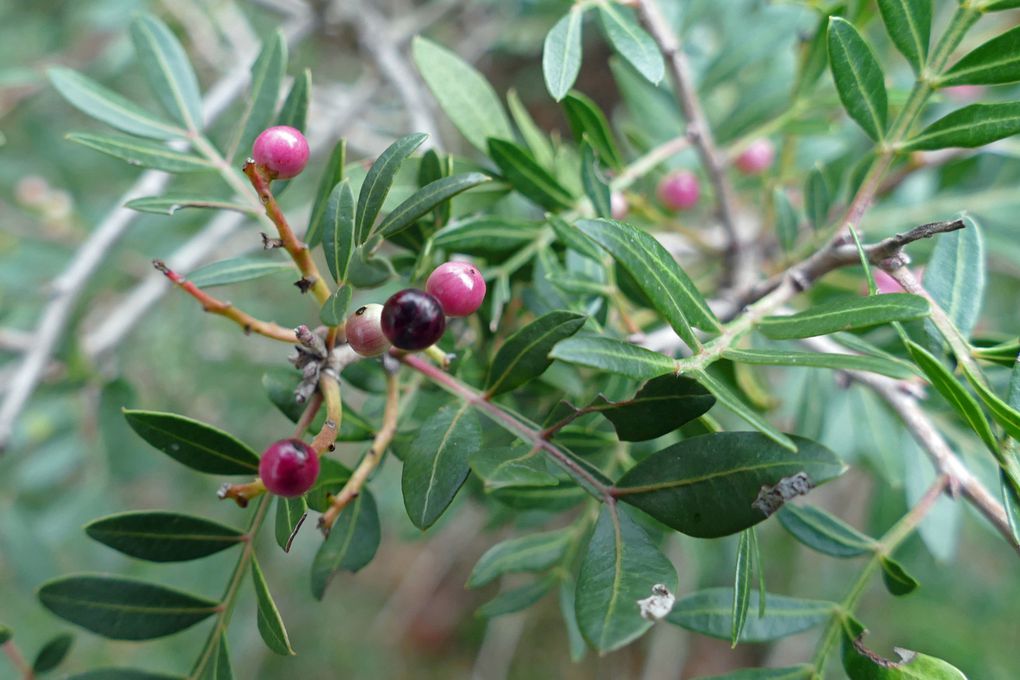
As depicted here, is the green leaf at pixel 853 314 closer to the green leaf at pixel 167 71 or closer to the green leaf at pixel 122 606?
the green leaf at pixel 122 606

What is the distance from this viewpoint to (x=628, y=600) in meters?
0.36

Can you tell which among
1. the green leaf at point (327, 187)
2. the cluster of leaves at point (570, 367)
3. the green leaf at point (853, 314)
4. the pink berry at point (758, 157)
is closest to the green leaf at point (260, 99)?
the cluster of leaves at point (570, 367)

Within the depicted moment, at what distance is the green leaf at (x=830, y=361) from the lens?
36 cm

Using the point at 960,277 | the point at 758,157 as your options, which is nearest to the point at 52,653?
the point at 960,277

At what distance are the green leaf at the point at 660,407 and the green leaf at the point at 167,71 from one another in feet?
1.51

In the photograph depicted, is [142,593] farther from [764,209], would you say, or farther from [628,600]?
[764,209]

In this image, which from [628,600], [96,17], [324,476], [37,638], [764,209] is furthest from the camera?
[37,638]

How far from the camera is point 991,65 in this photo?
471 millimetres

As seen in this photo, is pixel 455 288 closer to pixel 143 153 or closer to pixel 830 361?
pixel 830 361

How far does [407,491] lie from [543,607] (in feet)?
6.26

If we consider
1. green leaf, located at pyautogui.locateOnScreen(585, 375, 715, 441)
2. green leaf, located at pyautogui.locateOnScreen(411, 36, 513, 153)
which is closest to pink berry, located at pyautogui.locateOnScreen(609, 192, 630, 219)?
green leaf, located at pyautogui.locateOnScreen(411, 36, 513, 153)

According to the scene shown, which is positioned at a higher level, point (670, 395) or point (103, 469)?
point (670, 395)

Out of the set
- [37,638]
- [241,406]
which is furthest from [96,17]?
[37,638]

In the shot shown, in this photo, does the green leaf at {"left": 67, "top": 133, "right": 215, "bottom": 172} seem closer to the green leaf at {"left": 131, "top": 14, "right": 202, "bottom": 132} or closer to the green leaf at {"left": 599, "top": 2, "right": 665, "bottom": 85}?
the green leaf at {"left": 131, "top": 14, "right": 202, "bottom": 132}
